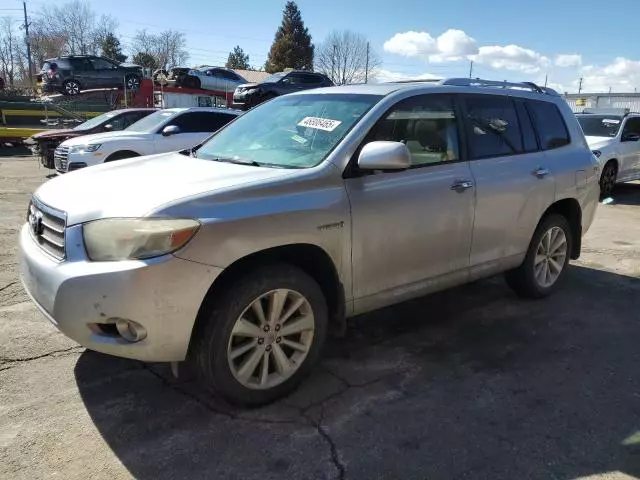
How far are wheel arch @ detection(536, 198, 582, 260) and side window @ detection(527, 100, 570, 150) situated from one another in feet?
1.77

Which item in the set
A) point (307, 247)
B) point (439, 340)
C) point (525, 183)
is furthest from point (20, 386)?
point (525, 183)

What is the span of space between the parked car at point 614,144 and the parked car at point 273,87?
1102 centimetres

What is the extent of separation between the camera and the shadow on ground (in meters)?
2.63

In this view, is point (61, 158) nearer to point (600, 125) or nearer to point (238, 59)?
point (600, 125)

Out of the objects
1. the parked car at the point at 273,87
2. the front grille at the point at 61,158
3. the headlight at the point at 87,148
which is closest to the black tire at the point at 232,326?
the headlight at the point at 87,148

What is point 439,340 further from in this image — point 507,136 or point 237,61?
point 237,61

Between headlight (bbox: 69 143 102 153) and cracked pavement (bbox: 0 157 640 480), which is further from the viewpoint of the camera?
headlight (bbox: 69 143 102 153)

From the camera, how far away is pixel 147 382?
335 centimetres

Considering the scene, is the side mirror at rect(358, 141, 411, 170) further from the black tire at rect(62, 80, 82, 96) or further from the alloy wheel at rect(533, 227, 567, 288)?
the black tire at rect(62, 80, 82, 96)

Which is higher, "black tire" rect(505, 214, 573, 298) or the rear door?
the rear door

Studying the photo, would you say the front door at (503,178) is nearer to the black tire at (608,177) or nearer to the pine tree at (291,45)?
the black tire at (608,177)

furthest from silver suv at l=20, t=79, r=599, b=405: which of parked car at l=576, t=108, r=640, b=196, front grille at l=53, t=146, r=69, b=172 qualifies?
parked car at l=576, t=108, r=640, b=196

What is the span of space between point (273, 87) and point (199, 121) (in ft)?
37.1

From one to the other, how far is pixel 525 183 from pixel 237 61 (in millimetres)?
88046
